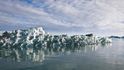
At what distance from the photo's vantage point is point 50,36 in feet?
656

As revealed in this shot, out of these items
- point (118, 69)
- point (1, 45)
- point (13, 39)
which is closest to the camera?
point (118, 69)

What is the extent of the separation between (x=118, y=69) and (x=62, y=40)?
13021 cm

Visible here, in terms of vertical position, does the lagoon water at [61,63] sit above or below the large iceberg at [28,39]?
below

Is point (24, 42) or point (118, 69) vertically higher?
point (24, 42)

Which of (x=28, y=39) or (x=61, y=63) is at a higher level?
(x=28, y=39)

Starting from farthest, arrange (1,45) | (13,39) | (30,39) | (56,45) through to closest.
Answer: (56,45) → (30,39) → (13,39) → (1,45)

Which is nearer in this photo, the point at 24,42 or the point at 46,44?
the point at 24,42

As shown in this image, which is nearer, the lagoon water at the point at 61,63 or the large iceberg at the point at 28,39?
the lagoon water at the point at 61,63

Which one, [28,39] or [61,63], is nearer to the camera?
[61,63]

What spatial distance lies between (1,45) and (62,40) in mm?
65028

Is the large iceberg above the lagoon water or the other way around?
above

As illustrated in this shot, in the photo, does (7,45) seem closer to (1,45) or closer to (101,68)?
(1,45)

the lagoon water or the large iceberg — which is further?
the large iceberg

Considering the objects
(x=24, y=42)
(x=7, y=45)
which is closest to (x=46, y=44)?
(x=24, y=42)
